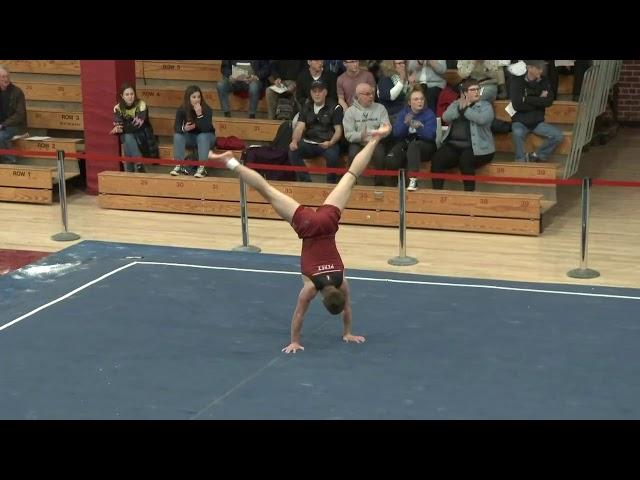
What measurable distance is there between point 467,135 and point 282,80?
3.11m

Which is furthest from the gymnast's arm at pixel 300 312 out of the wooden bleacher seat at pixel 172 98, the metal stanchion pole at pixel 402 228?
the wooden bleacher seat at pixel 172 98

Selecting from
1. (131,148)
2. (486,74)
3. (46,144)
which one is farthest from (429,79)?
(46,144)

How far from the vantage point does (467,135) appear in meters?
12.9

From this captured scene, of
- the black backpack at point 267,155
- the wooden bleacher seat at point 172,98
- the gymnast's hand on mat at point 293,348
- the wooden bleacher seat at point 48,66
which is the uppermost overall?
the wooden bleacher seat at point 48,66

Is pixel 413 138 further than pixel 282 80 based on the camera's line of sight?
No

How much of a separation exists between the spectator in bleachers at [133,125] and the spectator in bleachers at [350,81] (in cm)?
264

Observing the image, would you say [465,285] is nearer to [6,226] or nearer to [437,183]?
[437,183]

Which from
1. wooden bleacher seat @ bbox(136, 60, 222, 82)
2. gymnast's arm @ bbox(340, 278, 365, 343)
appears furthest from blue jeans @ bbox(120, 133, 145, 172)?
gymnast's arm @ bbox(340, 278, 365, 343)

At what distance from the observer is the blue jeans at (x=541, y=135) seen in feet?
43.0

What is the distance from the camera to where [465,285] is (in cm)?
1065

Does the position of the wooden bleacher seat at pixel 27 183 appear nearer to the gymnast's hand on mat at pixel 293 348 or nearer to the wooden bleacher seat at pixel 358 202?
the wooden bleacher seat at pixel 358 202

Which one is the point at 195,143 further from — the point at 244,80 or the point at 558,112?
the point at 558,112

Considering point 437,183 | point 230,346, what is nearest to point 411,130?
point 437,183

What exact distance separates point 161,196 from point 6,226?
6.49 feet
